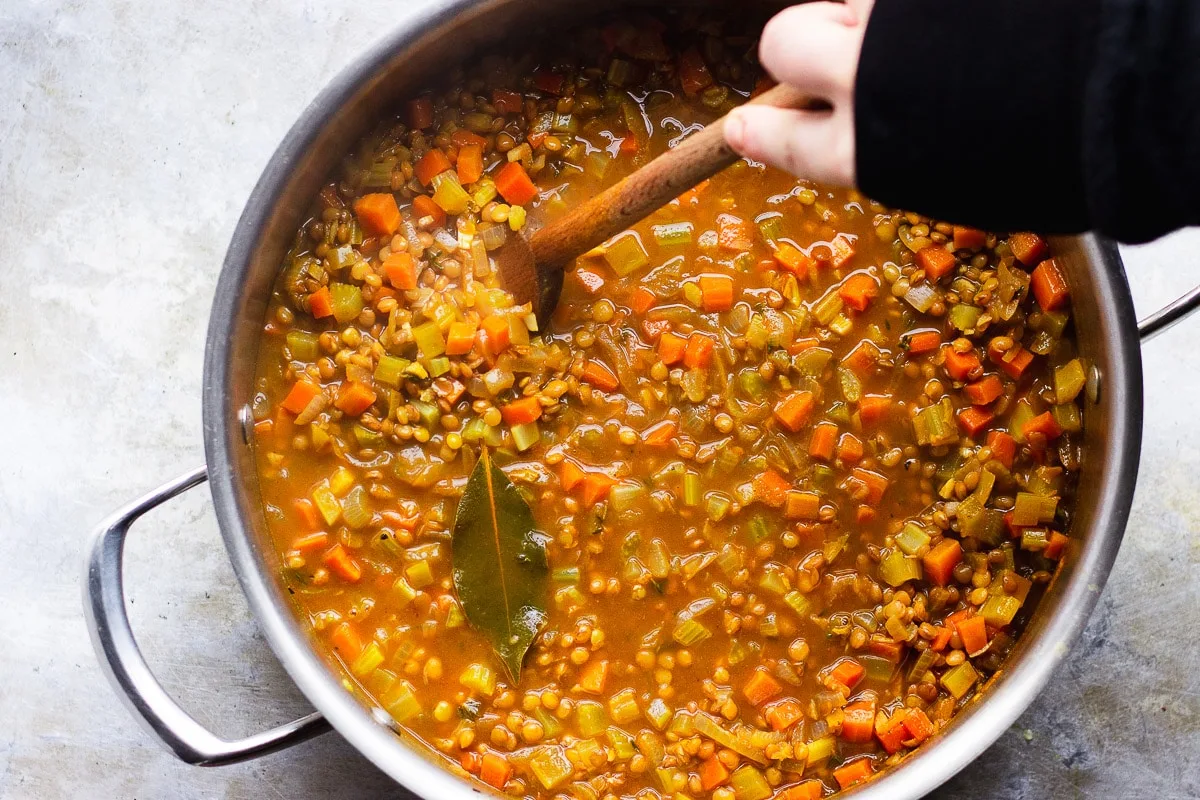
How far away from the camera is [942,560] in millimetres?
2664

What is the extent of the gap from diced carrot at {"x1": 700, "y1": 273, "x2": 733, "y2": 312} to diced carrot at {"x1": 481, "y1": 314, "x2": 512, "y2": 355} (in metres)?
0.54

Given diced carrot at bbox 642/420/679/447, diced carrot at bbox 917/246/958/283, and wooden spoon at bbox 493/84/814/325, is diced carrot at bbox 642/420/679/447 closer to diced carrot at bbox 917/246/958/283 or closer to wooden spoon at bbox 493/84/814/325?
wooden spoon at bbox 493/84/814/325

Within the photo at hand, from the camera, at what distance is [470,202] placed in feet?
8.95

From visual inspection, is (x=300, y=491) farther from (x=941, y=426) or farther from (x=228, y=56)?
(x=941, y=426)

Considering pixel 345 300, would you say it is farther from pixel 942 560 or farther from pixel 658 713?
pixel 942 560

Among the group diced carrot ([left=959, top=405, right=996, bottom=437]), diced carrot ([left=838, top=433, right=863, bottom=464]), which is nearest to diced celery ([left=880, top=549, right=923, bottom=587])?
diced carrot ([left=838, top=433, right=863, bottom=464])

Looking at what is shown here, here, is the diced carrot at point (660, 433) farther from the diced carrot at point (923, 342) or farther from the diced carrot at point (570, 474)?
the diced carrot at point (923, 342)

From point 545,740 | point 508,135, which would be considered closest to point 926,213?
point 508,135

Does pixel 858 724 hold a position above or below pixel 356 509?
below

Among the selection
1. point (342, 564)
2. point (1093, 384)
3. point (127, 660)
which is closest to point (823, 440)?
point (1093, 384)

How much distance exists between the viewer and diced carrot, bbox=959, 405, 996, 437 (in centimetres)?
269

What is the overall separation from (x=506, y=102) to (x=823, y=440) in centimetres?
129

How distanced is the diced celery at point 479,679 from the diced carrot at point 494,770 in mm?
171

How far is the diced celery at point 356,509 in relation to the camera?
267 cm
